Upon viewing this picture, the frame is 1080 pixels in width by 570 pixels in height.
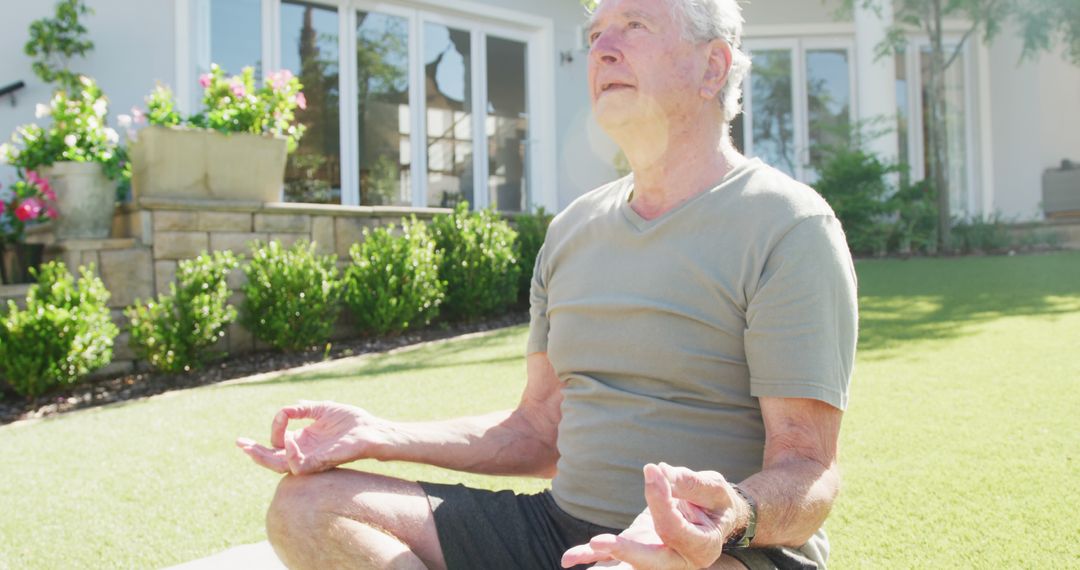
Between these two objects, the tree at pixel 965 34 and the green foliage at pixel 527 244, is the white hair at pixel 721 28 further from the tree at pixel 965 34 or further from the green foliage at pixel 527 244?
the tree at pixel 965 34

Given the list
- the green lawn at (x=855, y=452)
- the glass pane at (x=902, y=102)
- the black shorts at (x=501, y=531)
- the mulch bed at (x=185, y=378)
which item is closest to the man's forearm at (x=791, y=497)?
the black shorts at (x=501, y=531)

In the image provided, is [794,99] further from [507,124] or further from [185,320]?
[185,320]

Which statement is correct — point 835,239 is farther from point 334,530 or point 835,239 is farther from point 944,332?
point 944,332

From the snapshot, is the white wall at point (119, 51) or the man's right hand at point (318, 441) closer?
the man's right hand at point (318, 441)

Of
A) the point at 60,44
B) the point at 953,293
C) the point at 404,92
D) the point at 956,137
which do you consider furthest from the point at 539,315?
the point at 956,137

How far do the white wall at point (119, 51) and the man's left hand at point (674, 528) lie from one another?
24.5 feet

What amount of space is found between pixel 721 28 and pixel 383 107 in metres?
7.88

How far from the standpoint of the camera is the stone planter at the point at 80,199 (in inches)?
240

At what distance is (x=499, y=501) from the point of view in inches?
68.2

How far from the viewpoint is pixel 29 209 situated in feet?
19.6

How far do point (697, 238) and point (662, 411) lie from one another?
310mm

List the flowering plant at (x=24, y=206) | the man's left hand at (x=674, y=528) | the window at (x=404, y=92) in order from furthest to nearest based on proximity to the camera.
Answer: the window at (x=404, y=92)
the flowering plant at (x=24, y=206)
the man's left hand at (x=674, y=528)

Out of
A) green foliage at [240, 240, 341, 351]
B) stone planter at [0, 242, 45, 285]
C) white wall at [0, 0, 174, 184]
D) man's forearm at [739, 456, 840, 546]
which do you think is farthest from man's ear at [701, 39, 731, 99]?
white wall at [0, 0, 174, 184]

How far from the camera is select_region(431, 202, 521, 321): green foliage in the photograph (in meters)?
6.88
